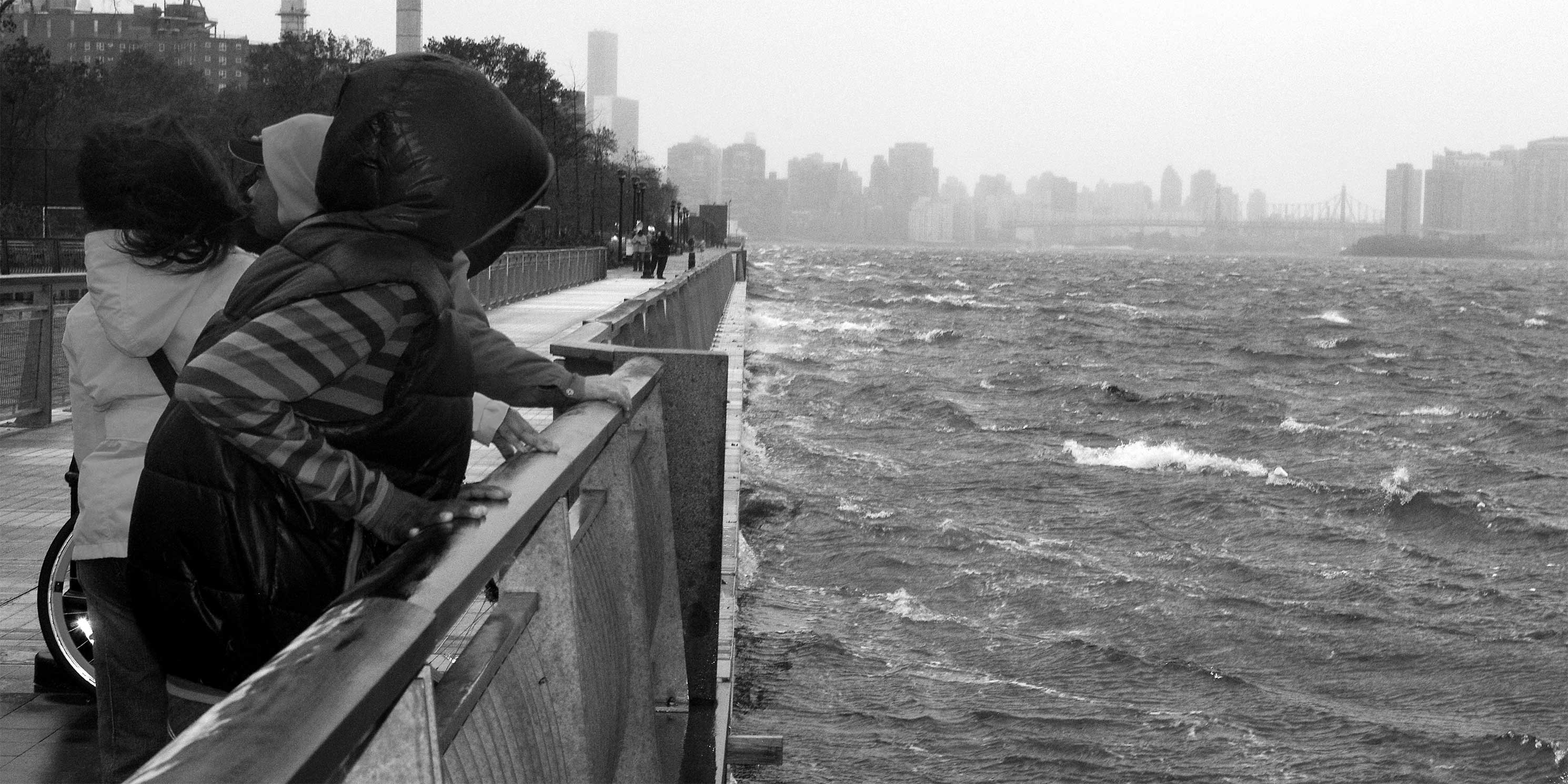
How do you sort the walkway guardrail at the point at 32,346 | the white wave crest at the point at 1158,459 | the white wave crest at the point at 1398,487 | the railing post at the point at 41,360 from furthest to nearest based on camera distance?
the white wave crest at the point at 1158,459
the white wave crest at the point at 1398,487
the railing post at the point at 41,360
the walkway guardrail at the point at 32,346

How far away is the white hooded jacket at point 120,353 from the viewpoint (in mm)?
3131

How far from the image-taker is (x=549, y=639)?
7.91 feet

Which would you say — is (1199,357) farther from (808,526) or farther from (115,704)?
(115,704)

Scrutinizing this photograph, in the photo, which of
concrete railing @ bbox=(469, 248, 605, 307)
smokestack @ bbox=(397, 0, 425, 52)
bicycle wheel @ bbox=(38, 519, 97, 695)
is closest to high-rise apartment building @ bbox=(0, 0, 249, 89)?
smokestack @ bbox=(397, 0, 425, 52)

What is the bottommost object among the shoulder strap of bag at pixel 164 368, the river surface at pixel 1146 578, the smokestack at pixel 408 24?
the river surface at pixel 1146 578

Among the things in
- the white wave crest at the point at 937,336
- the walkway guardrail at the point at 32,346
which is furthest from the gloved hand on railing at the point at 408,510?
the white wave crest at the point at 937,336

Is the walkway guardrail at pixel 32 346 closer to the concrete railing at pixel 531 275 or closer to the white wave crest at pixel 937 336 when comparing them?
the concrete railing at pixel 531 275

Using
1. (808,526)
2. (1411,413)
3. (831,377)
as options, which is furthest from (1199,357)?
(808,526)

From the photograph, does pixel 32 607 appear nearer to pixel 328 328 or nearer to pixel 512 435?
pixel 512 435

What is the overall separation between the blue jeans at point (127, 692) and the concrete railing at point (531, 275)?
52.6ft

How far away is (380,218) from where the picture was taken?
240 centimetres

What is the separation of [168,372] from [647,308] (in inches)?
231

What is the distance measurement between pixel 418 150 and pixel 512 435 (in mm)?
811

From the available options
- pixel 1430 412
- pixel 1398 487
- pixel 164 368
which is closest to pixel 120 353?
pixel 164 368
